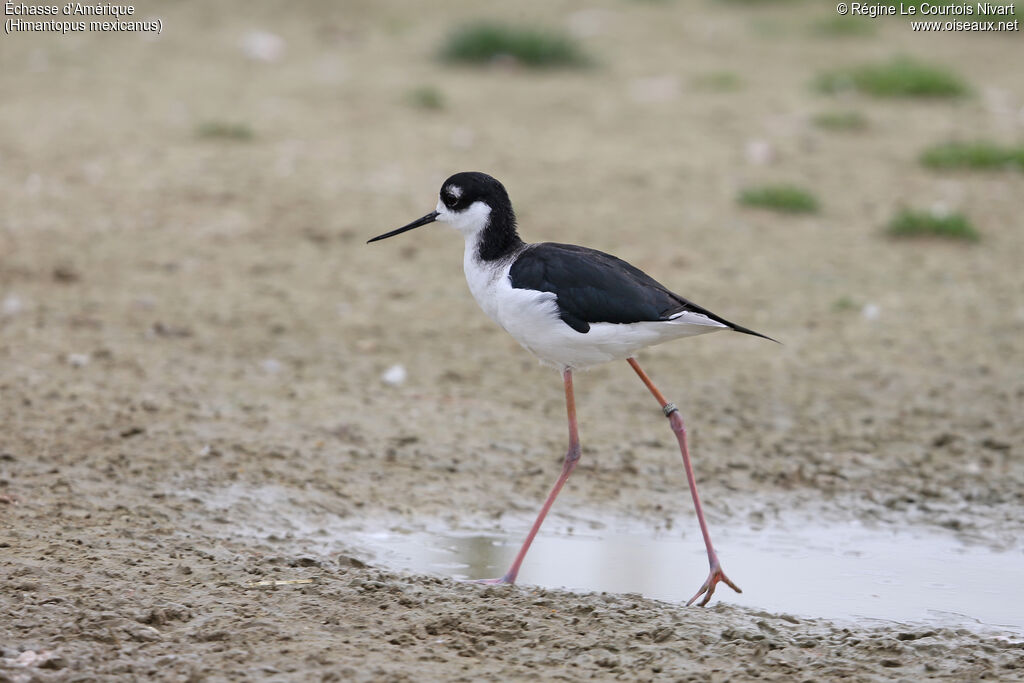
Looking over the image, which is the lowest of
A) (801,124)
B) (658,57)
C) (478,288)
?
(478,288)

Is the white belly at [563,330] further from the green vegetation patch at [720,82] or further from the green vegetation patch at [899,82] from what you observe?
the green vegetation patch at [899,82]

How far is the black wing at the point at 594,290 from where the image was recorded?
13.5 feet

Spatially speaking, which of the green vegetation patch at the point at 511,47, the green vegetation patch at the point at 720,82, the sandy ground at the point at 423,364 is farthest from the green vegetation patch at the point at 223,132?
the green vegetation patch at the point at 720,82

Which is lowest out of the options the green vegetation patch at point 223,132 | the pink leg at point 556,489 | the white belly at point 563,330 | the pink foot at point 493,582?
the pink foot at point 493,582

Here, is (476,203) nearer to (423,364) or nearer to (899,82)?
(423,364)

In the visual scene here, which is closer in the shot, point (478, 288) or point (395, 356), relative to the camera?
point (478, 288)

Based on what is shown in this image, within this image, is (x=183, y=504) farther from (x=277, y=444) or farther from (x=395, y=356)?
(x=395, y=356)

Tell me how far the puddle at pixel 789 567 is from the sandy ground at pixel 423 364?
159 mm

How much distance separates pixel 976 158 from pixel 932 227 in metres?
1.39

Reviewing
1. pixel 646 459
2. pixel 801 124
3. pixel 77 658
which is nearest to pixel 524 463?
pixel 646 459

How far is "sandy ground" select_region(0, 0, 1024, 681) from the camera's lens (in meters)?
3.61

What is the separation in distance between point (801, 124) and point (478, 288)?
19.2ft

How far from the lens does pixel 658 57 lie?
11.6m

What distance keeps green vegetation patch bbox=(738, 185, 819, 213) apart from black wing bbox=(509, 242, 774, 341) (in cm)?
389
